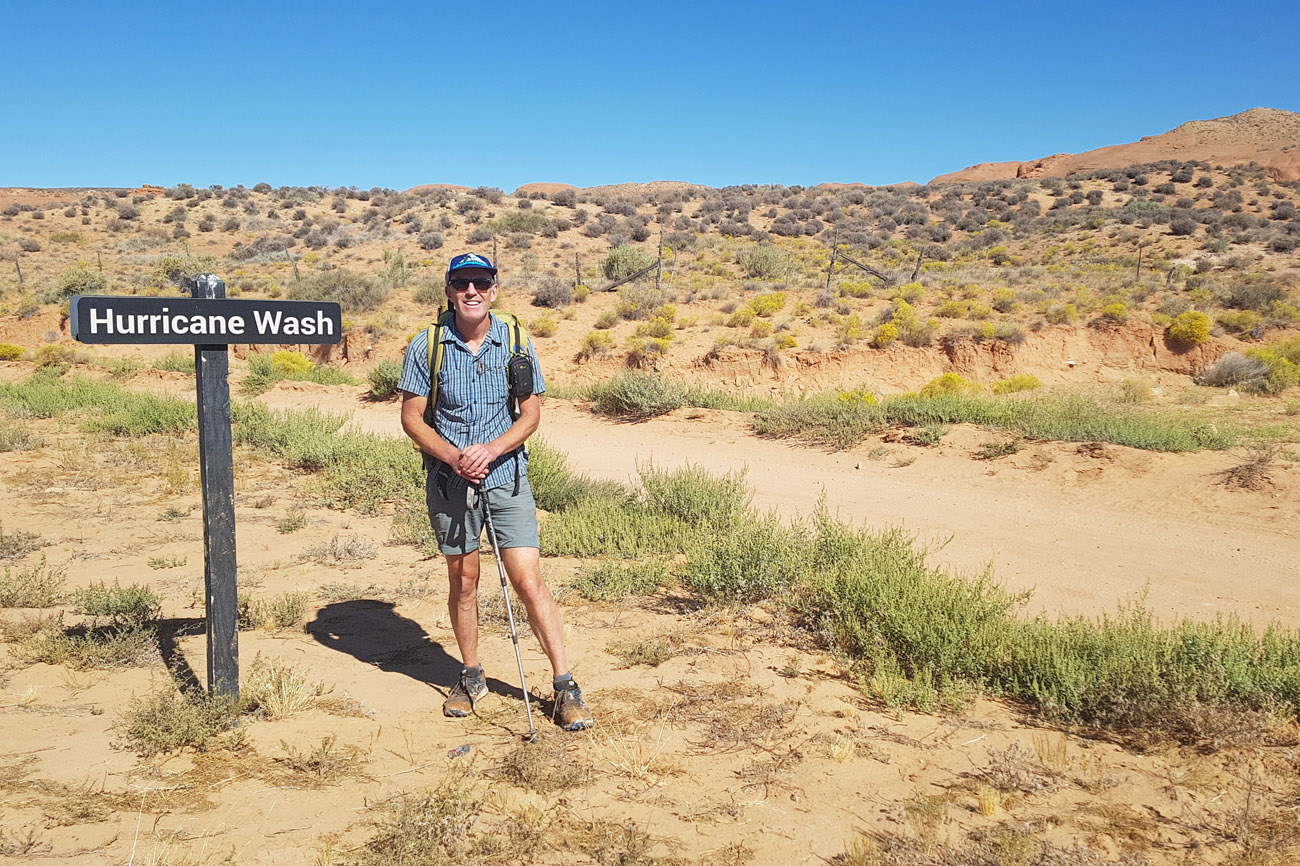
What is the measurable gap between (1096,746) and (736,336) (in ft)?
56.0

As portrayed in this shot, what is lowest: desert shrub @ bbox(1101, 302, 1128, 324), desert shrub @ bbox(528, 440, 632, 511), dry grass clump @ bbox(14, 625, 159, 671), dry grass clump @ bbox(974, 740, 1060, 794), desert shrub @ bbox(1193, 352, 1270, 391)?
dry grass clump @ bbox(974, 740, 1060, 794)

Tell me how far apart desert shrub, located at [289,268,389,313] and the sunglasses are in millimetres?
21514

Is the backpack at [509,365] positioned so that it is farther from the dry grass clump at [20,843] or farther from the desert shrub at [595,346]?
the desert shrub at [595,346]

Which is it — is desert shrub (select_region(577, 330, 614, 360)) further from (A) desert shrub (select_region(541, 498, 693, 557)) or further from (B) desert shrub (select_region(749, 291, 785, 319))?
(A) desert shrub (select_region(541, 498, 693, 557))

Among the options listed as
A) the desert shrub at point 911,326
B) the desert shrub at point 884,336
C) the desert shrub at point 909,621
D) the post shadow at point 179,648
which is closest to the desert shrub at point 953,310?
the desert shrub at point 911,326

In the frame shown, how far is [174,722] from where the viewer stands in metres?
3.51

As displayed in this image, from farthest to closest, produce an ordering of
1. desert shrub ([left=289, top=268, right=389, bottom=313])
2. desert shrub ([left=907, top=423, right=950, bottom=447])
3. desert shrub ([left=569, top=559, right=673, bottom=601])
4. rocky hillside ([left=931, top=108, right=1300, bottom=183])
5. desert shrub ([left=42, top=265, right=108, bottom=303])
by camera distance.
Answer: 1. rocky hillside ([left=931, top=108, right=1300, bottom=183])
2. desert shrub ([left=42, top=265, right=108, bottom=303])
3. desert shrub ([left=289, top=268, right=389, bottom=313])
4. desert shrub ([left=907, top=423, right=950, bottom=447])
5. desert shrub ([left=569, top=559, right=673, bottom=601])

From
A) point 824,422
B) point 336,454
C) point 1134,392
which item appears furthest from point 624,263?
point 336,454

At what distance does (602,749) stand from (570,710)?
0.27m

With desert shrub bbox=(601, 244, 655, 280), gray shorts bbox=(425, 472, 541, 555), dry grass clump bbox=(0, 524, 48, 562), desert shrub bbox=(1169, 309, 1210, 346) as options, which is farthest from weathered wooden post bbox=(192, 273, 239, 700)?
desert shrub bbox=(601, 244, 655, 280)

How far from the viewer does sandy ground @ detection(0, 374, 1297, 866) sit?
2.91 metres

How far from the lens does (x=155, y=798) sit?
10.1 feet

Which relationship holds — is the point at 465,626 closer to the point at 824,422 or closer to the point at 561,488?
the point at 561,488

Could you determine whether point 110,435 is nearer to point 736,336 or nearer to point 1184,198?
point 736,336
